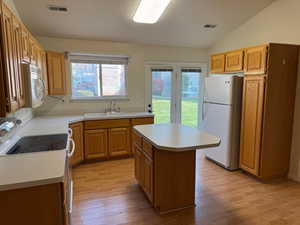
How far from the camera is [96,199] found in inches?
104

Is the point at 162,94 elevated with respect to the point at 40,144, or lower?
elevated

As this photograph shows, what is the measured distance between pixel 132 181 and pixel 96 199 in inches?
25.8

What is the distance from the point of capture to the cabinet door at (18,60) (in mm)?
1806

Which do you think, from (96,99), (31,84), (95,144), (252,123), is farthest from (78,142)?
(252,123)

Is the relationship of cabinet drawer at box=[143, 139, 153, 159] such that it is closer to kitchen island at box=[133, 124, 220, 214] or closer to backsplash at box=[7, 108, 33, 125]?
kitchen island at box=[133, 124, 220, 214]

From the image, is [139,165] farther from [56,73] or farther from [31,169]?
[56,73]

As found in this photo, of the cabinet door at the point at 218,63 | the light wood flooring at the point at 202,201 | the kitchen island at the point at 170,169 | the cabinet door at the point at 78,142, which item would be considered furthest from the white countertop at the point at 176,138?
the cabinet door at the point at 218,63

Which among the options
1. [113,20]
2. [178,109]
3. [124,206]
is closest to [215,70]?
[178,109]

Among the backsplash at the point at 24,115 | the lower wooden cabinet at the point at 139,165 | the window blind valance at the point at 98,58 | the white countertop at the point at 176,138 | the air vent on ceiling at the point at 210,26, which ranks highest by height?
the air vent on ceiling at the point at 210,26

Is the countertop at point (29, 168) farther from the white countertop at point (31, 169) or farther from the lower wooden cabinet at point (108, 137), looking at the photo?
the lower wooden cabinet at point (108, 137)

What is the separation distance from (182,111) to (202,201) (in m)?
2.78

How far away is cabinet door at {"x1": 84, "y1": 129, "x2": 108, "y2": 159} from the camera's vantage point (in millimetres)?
3746

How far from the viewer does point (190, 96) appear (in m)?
5.13

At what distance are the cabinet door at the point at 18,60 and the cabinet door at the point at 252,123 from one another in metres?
3.03
